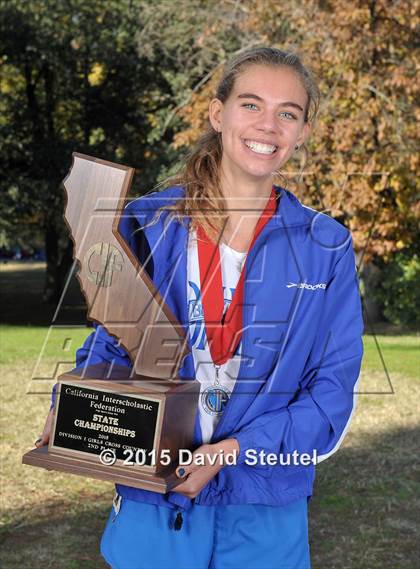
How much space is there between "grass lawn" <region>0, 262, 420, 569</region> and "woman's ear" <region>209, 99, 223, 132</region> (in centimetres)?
86

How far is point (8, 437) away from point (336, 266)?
5.45m

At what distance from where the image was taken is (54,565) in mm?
4902

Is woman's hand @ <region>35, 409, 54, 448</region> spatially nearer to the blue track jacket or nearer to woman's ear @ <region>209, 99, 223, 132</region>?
the blue track jacket

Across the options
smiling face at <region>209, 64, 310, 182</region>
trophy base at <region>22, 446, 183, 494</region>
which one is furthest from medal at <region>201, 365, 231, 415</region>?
smiling face at <region>209, 64, 310, 182</region>

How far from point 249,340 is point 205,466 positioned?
367 millimetres

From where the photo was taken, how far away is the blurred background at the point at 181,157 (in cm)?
563

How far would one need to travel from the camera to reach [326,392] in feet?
7.86

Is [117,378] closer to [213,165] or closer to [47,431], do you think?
[47,431]

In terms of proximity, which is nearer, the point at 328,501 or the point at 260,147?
the point at 260,147

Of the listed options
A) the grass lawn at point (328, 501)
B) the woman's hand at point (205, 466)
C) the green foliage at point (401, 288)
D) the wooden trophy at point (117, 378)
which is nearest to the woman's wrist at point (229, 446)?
the woman's hand at point (205, 466)

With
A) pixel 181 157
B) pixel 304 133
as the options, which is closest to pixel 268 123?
pixel 304 133

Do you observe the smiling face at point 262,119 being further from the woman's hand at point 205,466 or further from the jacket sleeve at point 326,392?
the woman's hand at point 205,466

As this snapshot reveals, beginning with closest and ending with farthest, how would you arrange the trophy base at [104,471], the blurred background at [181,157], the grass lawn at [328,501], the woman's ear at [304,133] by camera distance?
the trophy base at [104,471] → the woman's ear at [304,133] → the grass lawn at [328,501] → the blurred background at [181,157]

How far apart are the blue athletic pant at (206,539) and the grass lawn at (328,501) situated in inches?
27.3
